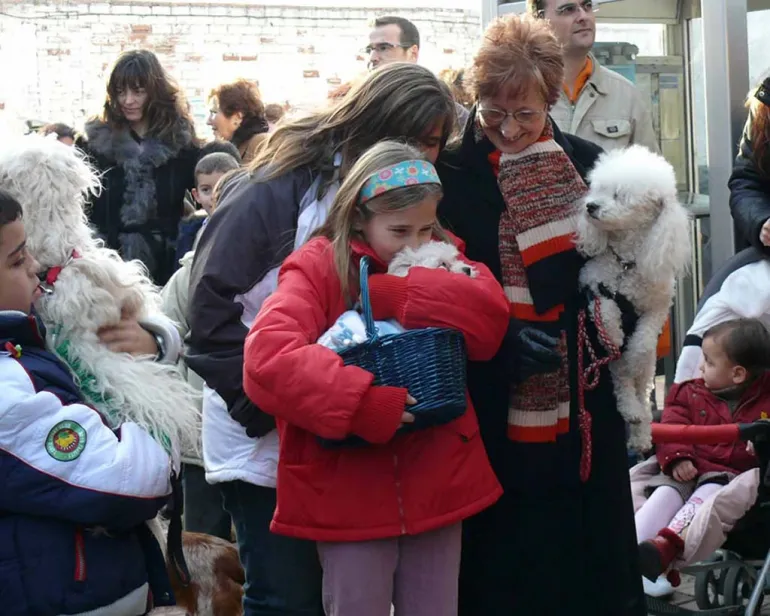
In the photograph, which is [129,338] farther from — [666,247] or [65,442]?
[666,247]

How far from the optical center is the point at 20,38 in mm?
13203

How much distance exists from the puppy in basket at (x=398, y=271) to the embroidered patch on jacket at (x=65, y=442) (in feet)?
1.88

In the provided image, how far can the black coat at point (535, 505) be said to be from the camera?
3.35 metres

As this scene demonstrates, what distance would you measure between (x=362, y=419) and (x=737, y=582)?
2.25m

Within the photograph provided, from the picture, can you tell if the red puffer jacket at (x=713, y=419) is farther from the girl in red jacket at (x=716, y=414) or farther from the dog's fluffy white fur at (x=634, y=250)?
the dog's fluffy white fur at (x=634, y=250)

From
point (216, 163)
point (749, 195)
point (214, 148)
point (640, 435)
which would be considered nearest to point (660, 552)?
A: point (640, 435)

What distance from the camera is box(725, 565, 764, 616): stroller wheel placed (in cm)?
436

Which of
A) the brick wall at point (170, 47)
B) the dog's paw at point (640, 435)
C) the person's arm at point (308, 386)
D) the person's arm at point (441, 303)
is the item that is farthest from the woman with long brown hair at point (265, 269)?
the brick wall at point (170, 47)

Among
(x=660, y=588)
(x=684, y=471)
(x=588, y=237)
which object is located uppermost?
(x=588, y=237)

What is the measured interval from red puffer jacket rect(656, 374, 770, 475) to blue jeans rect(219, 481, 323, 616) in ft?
5.98

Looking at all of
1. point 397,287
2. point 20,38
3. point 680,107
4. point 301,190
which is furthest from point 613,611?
point 20,38

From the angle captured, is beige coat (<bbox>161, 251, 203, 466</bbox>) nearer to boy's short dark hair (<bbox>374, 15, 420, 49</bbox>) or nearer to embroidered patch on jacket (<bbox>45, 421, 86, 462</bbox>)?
embroidered patch on jacket (<bbox>45, 421, 86, 462</bbox>)

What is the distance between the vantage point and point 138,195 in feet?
19.0

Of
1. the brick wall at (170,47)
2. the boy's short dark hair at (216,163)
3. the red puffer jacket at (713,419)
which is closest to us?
the red puffer jacket at (713,419)
